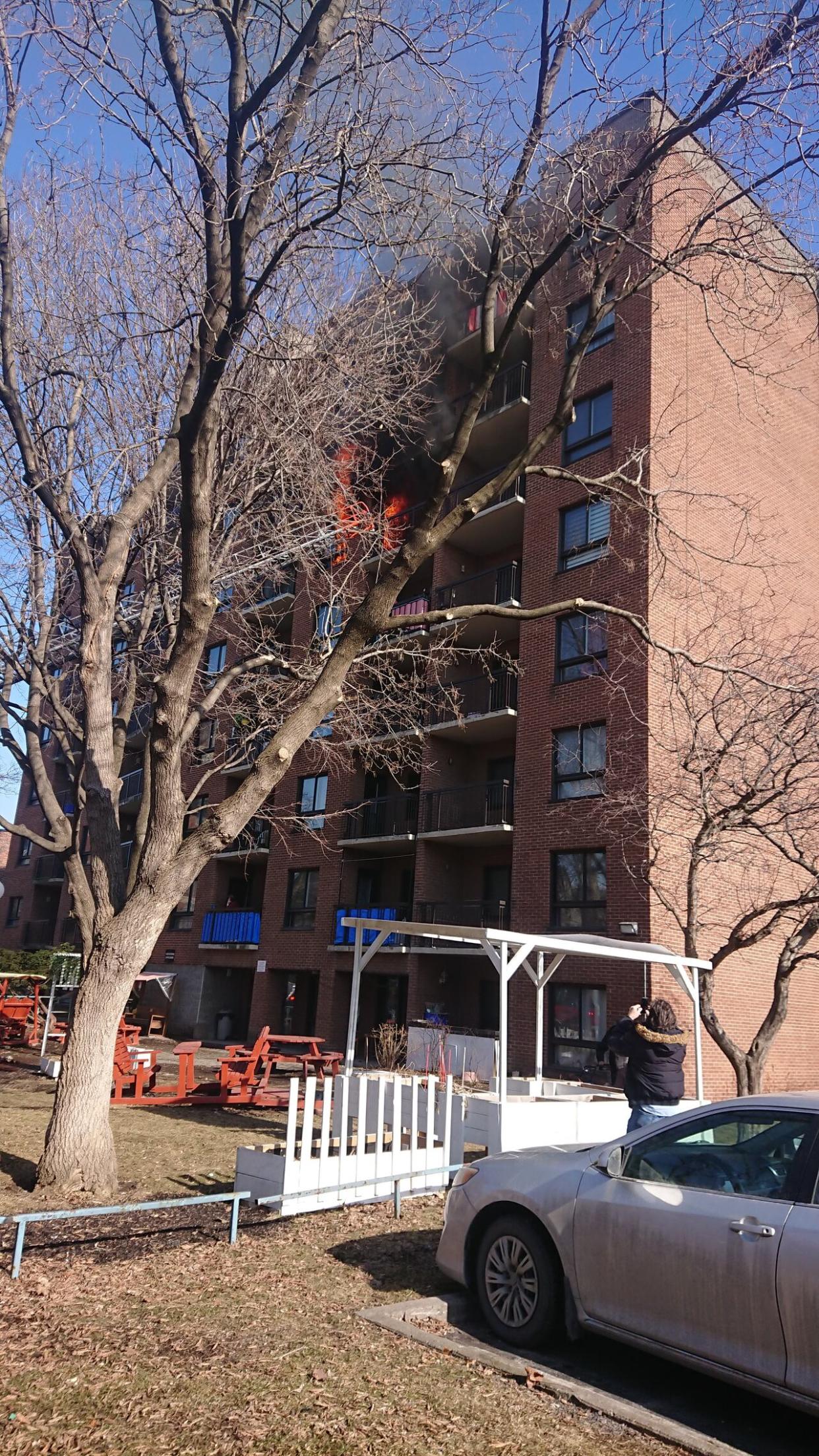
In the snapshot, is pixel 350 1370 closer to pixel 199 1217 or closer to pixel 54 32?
pixel 199 1217

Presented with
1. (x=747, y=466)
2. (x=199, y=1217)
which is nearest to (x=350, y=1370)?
(x=199, y=1217)

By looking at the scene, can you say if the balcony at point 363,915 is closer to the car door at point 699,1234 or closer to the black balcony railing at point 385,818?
the black balcony railing at point 385,818

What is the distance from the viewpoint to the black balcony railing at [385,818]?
1003 inches

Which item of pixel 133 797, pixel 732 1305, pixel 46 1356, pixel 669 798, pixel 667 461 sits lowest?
pixel 46 1356

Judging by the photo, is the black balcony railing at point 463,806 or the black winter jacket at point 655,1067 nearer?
the black winter jacket at point 655,1067

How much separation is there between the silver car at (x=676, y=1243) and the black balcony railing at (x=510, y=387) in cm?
2196

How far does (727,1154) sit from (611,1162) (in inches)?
25.5

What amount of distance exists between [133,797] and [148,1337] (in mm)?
31492

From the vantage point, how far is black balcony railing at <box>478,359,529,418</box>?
24.8 meters

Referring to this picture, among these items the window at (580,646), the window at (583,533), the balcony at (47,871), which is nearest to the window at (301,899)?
the window at (580,646)

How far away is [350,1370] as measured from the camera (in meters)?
4.52

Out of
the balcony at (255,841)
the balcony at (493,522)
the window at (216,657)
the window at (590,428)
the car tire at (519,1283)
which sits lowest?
the car tire at (519,1283)

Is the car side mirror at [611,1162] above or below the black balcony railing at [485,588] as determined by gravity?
below

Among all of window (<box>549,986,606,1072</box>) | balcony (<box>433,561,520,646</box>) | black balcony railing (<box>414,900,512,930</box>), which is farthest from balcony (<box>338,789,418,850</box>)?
window (<box>549,986,606,1072</box>)
